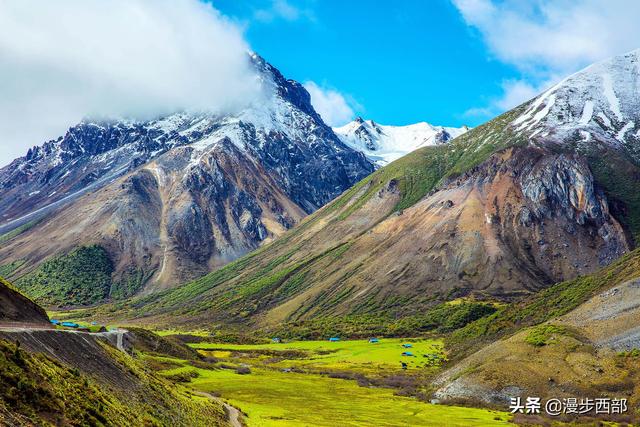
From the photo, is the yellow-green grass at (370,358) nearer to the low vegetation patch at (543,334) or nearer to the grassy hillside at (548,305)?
the grassy hillside at (548,305)

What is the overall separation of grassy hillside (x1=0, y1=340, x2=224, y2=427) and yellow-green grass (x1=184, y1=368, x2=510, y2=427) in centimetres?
3066

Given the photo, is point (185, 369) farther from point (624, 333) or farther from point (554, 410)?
point (624, 333)

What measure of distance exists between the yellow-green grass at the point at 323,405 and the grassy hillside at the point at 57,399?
101ft

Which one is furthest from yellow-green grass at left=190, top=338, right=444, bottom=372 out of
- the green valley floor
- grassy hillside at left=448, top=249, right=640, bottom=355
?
grassy hillside at left=448, top=249, right=640, bottom=355

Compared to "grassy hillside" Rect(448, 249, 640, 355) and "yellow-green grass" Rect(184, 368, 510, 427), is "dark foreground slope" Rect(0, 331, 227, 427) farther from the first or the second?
"grassy hillside" Rect(448, 249, 640, 355)

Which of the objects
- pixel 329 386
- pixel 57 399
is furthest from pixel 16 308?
pixel 329 386

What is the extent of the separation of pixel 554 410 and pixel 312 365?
87693 millimetres

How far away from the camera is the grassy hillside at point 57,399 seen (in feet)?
101

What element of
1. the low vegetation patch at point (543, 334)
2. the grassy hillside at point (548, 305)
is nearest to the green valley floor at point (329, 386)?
the grassy hillside at point (548, 305)

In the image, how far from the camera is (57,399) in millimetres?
34062

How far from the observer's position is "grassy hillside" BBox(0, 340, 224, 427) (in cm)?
3073

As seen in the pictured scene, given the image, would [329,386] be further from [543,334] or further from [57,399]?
[57,399]

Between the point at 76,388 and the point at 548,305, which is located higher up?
the point at 76,388

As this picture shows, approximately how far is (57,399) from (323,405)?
7480cm
